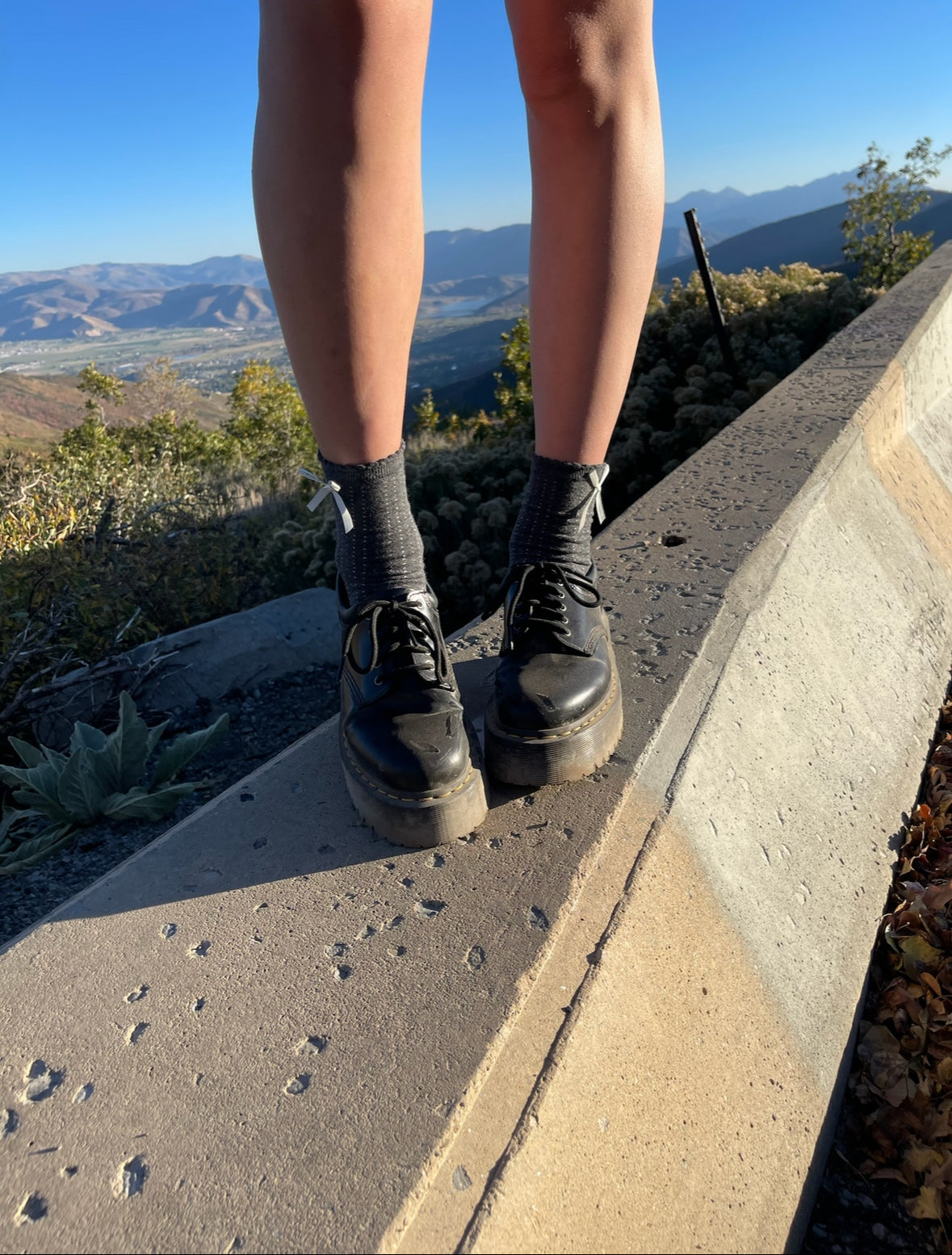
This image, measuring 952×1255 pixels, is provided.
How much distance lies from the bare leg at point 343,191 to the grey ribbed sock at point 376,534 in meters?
0.05

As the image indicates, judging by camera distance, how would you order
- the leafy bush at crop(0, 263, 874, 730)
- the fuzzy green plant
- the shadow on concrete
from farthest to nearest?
the leafy bush at crop(0, 263, 874, 730)
the fuzzy green plant
the shadow on concrete

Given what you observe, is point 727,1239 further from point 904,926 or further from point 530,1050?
point 904,926

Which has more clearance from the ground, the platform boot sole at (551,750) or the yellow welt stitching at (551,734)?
the yellow welt stitching at (551,734)

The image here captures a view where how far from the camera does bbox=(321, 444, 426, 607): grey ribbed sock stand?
1189mm

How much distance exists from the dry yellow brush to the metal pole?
A: 4153 millimetres

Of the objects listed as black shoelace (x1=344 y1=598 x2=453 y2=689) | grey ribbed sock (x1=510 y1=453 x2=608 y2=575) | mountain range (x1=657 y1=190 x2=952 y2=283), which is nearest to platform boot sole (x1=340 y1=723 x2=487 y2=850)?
black shoelace (x1=344 y1=598 x2=453 y2=689)

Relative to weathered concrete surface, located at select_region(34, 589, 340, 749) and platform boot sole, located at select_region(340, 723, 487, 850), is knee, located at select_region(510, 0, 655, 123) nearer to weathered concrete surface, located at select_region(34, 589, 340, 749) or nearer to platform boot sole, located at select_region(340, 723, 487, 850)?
platform boot sole, located at select_region(340, 723, 487, 850)

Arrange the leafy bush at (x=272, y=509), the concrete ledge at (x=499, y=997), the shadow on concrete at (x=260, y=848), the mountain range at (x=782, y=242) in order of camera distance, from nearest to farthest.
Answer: the concrete ledge at (x=499, y=997)
the shadow on concrete at (x=260, y=848)
the leafy bush at (x=272, y=509)
the mountain range at (x=782, y=242)

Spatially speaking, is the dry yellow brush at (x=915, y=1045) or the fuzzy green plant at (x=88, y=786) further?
the fuzzy green plant at (x=88, y=786)

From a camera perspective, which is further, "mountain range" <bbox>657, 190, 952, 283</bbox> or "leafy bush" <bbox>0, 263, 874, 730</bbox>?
"mountain range" <bbox>657, 190, 952, 283</bbox>

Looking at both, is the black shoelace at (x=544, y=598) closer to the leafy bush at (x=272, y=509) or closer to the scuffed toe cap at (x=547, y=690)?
the scuffed toe cap at (x=547, y=690)

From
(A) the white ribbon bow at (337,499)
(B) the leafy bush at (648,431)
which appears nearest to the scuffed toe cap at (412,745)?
(A) the white ribbon bow at (337,499)

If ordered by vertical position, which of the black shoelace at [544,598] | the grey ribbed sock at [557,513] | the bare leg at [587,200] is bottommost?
the black shoelace at [544,598]

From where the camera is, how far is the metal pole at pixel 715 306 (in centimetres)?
503
